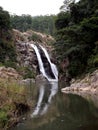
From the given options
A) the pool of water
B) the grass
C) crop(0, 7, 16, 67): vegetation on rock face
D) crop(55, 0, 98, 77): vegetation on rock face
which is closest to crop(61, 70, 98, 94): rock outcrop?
crop(55, 0, 98, 77): vegetation on rock face

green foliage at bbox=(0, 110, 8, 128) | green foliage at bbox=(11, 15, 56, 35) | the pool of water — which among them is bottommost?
the pool of water

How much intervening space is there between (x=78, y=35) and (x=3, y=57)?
19834mm

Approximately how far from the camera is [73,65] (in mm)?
42000

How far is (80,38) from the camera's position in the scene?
131ft

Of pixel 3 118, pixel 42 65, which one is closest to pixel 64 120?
pixel 3 118

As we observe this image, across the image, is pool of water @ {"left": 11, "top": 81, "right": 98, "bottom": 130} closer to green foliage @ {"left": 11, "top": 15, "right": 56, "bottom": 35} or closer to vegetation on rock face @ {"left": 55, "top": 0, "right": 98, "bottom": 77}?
vegetation on rock face @ {"left": 55, "top": 0, "right": 98, "bottom": 77}

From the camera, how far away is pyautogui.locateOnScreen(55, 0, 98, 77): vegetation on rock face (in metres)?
37.4

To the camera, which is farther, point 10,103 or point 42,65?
point 42,65

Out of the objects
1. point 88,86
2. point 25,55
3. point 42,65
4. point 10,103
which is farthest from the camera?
point 25,55

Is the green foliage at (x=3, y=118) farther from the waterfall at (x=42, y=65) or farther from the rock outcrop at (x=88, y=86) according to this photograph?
the waterfall at (x=42, y=65)

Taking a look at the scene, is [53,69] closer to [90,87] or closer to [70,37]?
[70,37]

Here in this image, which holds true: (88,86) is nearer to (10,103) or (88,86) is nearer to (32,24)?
(10,103)

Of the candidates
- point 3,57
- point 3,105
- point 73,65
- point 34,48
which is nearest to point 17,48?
point 34,48

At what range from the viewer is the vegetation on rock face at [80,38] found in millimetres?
37375
